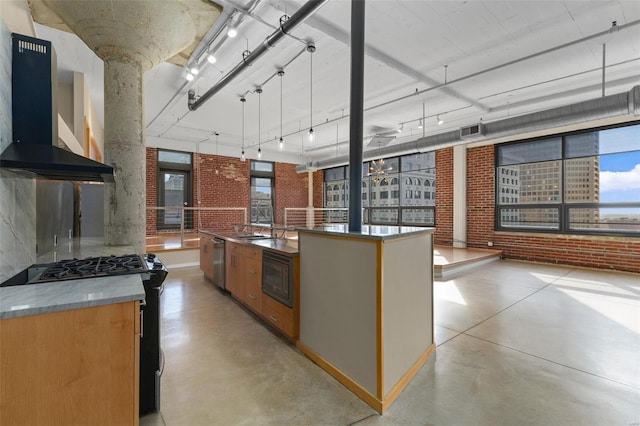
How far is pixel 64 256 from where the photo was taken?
2451 millimetres

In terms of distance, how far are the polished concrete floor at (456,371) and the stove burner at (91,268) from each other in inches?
37.5

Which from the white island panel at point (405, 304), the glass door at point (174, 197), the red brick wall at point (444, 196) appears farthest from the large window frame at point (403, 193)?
the white island panel at point (405, 304)

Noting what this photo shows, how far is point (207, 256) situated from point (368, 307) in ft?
12.8

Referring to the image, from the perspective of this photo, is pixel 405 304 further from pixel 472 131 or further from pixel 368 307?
pixel 472 131

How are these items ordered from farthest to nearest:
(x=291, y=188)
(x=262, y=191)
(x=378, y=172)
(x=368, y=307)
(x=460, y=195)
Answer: (x=291, y=188)
(x=262, y=191)
(x=460, y=195)
(x=378, y=172)
(x=368, y=307)

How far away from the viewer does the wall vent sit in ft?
17.7

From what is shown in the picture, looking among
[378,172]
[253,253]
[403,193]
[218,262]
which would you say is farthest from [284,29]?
[403,193]

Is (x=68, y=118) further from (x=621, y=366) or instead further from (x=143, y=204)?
(x=621, y=366)

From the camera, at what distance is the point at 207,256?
5152mm

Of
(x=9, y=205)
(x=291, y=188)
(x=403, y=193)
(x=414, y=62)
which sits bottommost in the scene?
(x=9, y=205)

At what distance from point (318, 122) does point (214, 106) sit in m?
2.37

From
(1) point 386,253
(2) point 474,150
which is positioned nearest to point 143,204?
(1) point 386,253

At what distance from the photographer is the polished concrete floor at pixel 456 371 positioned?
73.0 inches

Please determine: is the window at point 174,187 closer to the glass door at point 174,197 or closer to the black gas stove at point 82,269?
the glass door at point 174,197
